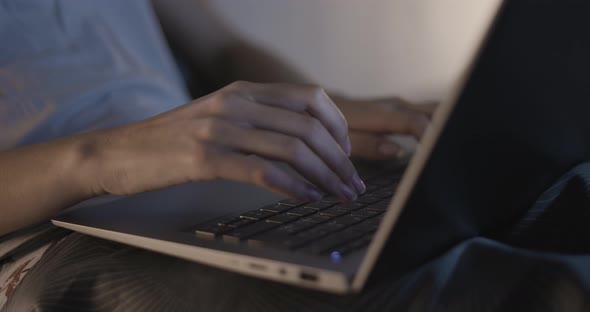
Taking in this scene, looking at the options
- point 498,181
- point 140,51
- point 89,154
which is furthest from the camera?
point 140,51

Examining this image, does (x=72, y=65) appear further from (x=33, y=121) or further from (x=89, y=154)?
(x=89, y=154)

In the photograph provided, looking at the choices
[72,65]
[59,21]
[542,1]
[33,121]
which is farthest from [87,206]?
[542,1]

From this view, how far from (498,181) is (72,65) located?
0.73 m

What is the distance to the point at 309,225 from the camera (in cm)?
49

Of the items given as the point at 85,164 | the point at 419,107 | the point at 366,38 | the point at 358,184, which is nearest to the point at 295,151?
the point at 358,184

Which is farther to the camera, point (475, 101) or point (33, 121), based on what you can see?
point (33, 121)

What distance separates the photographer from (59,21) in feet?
3.14

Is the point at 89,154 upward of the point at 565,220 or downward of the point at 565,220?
upward

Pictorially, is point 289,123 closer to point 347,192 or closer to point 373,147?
point 347,192

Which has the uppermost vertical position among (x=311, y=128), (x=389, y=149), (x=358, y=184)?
(x=311, y=128)

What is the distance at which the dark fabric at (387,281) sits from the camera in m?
0.37

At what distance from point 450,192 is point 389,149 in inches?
21.2

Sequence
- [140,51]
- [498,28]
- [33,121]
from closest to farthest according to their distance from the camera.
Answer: [498,28]
[33,121]
[140,51]

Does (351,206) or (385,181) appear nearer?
(351,206)
